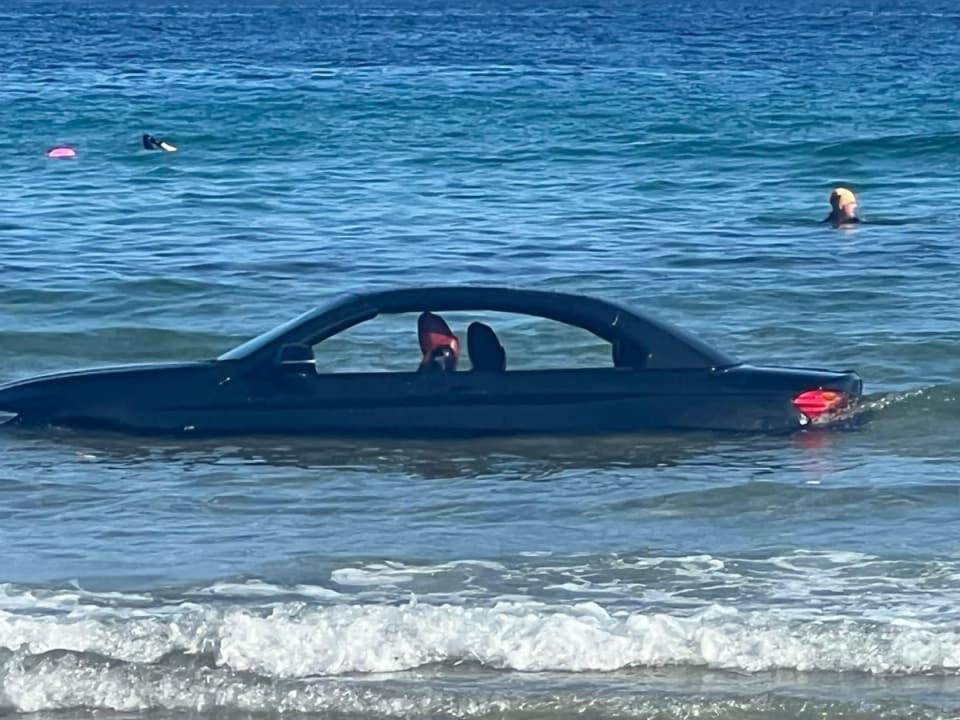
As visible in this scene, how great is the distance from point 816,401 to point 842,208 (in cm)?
1217

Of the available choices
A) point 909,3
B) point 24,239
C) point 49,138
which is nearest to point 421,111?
point 49,138

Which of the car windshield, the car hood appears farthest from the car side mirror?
the car hood

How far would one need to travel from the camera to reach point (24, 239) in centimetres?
2397

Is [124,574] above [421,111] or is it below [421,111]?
below

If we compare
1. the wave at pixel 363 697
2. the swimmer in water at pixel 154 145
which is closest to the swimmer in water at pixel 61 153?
the swimmer in water at pixel 154 145

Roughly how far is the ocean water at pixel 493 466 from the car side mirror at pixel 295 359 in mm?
431

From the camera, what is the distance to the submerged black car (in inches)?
471

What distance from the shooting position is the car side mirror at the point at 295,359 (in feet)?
39.4

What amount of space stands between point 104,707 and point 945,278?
13476 millimetres

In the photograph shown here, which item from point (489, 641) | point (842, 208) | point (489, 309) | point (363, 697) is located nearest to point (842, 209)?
point (842, 208)

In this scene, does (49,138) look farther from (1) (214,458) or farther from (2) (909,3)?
(2) (909,3)

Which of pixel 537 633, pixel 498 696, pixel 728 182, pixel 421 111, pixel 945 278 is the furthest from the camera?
pixel 421 111

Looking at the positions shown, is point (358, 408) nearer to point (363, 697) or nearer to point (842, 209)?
point (363, 697)

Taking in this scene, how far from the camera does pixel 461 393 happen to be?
12.0 m
